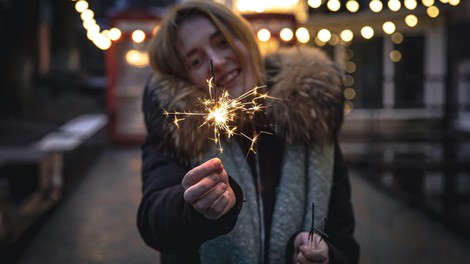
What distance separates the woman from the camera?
74.3 inches

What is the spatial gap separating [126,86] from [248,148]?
40.0ft

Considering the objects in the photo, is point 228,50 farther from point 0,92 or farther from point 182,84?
point 0,92

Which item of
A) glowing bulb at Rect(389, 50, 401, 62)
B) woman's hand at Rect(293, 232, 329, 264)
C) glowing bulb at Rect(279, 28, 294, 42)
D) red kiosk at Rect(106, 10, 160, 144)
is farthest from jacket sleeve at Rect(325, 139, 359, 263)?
glowing bulb at Rect(389, 50, 401, 62)

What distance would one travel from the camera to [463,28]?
13.6 meters

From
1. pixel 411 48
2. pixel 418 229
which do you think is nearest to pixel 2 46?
pixel 411 48

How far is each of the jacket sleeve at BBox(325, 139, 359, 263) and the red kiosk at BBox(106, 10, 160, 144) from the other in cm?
1122

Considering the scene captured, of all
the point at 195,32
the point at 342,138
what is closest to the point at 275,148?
the point at 195,32

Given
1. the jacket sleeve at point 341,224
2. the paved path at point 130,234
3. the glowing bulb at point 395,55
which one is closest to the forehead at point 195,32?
the jacket sleeve at point 341,224

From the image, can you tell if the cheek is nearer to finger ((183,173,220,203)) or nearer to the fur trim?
the fur trim

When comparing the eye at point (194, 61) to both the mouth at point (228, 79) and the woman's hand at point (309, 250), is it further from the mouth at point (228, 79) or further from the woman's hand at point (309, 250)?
the woman's hand at point (309, 250)

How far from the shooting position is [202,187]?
56.3 inches

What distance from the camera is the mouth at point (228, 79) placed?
76.5 inches

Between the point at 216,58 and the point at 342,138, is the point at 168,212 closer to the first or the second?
the point at 216,58

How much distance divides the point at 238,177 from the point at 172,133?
0.28 metres
